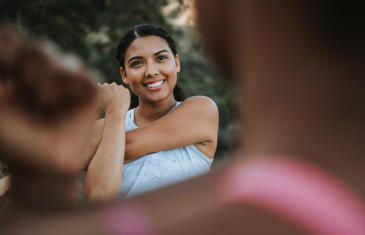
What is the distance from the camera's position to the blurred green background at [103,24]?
3.48 metres

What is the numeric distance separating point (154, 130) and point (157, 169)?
0.56ft

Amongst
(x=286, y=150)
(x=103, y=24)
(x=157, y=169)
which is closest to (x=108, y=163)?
(x=157, y=169)

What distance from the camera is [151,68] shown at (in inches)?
72.3

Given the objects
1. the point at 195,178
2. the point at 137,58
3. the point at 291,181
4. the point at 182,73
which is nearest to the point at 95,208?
the point at 195,178

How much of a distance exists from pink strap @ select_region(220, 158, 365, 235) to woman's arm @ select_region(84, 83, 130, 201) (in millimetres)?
1092

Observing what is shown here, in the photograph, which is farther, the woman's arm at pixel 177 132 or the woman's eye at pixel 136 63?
the woman's eye at pixel 136 63

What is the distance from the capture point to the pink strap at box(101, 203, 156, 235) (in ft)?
1.28

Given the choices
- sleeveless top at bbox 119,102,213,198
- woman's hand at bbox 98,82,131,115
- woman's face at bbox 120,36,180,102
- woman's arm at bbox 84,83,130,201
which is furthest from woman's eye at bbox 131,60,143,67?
sleeveless top at bbox 119,102,213,198

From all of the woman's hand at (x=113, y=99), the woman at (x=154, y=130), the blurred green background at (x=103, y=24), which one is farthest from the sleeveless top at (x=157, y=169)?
the blurred green background at (x=103, y=24)

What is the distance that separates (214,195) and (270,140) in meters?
0.09

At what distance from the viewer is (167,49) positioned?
1.92 metres

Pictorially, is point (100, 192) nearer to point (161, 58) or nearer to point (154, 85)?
point (154, 85)

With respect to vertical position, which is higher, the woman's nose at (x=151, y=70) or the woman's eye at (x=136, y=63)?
the woman's eye at (x=136, y=63)

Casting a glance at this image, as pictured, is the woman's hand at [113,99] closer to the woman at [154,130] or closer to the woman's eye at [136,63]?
the woman at [154,130]
